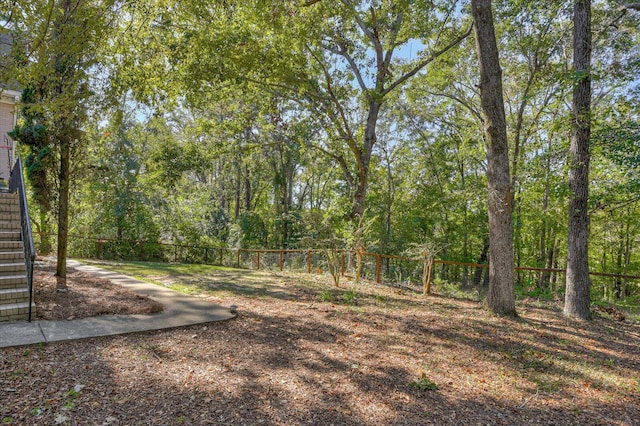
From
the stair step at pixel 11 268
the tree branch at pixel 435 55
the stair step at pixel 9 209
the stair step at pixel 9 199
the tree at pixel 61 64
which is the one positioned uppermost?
the tree branch at pixel 435 55

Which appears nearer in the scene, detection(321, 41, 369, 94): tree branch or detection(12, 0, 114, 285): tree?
detection(12, 0, 114, 285): tree

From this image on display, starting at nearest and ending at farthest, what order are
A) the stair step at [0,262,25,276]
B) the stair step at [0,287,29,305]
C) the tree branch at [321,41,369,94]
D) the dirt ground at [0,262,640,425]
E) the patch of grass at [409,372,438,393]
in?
Result: the dirt ground at [0,262,640,425] → the patch of grass at [409,372,438,393] → the stair step at [0,287,29,305] → the stair step at [0,262,25,276] → the tree branch at [321,41,369,94]

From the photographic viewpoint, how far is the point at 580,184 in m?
6.94

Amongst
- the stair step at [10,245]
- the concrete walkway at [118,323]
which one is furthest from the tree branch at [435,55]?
the stair step at [10,245]

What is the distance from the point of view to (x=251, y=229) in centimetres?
2362

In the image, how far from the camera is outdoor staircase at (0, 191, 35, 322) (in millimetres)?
4461

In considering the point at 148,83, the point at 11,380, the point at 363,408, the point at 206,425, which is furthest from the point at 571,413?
the point at 148,83

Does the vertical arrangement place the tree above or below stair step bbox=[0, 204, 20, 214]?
above

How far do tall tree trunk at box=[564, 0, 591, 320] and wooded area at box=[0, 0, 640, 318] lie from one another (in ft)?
0.11

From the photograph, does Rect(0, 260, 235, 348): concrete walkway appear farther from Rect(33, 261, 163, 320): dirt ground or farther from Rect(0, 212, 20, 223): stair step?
Rect(0, 212, 20, 223): stair step

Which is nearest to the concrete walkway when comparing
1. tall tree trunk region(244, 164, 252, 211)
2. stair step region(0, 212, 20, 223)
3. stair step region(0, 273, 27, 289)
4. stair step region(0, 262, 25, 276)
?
stair step region(0, 273, 27, 289)

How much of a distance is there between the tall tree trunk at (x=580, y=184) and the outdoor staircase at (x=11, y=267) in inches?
346

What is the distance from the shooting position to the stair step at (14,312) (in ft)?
14.3

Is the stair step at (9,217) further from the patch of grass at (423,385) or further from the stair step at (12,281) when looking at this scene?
the patch of grass at (423,385)
